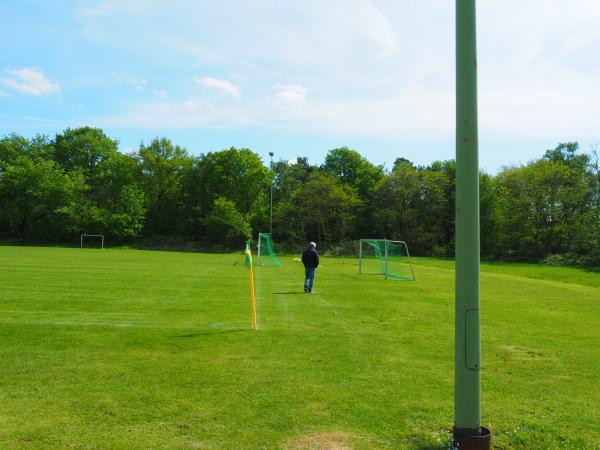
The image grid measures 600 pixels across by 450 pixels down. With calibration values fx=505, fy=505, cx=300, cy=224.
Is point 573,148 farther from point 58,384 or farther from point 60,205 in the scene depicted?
point 58,384

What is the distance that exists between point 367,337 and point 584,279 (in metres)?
24.2

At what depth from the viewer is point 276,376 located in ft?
22.3

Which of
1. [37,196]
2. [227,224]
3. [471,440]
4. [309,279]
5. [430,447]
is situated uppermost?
[37,196]

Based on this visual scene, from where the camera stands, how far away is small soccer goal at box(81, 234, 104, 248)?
69312 millimetres

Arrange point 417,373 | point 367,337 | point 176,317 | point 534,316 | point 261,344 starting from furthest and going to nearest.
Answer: point 534,316, point 176,317, point 367,337, point 261,344, point 417,373

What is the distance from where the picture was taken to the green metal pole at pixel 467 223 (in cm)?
421

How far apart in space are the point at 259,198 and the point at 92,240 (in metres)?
24.6

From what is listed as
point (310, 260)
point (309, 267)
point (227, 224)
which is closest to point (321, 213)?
point (227, 224)

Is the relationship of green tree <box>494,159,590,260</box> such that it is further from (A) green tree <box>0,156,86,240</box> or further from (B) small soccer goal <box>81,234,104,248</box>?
(A) green tree <box>0,156,86,240</box>

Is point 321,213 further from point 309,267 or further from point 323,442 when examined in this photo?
point 323,442

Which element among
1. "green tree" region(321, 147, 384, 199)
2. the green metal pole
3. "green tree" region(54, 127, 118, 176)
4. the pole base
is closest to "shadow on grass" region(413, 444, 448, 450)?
the pole base

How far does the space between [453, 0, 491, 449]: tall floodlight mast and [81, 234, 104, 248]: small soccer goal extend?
227ft

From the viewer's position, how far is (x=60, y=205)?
234 ft

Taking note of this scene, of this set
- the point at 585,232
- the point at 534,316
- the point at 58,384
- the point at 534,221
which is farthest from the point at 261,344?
the point at 534,221
